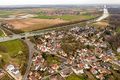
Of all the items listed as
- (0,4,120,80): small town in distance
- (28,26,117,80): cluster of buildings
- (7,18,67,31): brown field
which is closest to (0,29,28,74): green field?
(0,4,120,80): small town in distance

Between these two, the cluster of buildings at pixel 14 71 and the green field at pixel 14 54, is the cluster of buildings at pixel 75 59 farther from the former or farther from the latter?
the green field at pixel 14 54

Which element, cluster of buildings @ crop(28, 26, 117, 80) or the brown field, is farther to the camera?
the brown field

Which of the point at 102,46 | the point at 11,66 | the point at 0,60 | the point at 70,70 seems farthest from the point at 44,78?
the point at 102,46

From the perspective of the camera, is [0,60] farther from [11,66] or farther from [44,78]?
[44,78]

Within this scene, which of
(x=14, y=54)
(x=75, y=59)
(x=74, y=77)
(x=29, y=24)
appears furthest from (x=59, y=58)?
(x=29, y=24)

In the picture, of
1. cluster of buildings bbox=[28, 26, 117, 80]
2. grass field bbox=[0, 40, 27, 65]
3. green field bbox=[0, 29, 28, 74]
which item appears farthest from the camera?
grass field bbox=[0, 40, 27, 65]

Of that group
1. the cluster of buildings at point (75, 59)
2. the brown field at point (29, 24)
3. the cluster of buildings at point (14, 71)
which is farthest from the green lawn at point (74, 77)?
the brown field at point (29, 24)

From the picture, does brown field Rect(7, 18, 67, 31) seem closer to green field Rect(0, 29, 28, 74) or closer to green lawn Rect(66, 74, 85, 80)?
green field Rect(0, 29, 28, 74)

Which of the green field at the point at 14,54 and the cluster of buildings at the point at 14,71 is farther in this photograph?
the green field at the point at 14,54

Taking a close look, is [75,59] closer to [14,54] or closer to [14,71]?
[14,71]
